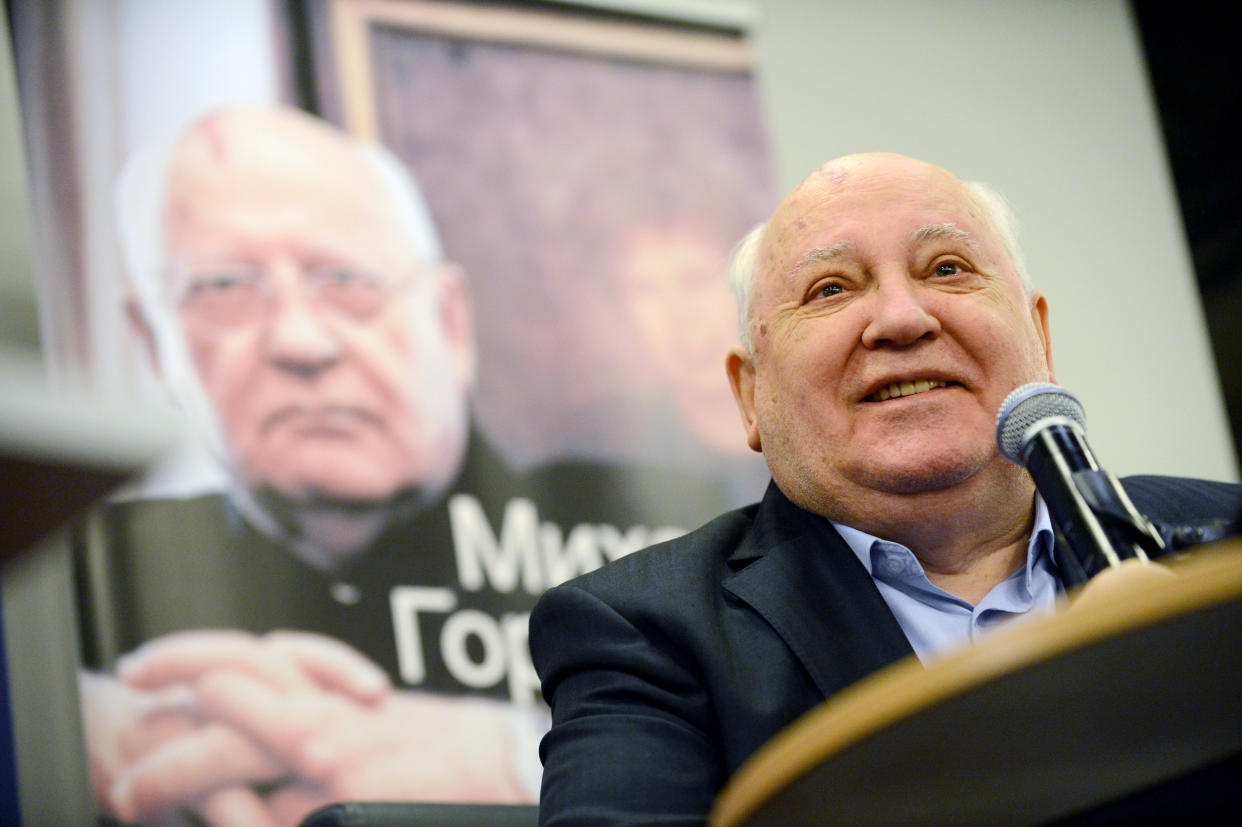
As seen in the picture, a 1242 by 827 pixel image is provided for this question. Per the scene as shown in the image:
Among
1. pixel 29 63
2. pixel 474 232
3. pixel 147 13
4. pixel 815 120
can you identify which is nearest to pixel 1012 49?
pixel 815 120

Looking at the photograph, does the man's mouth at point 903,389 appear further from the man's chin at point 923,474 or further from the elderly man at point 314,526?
the elderly man at point 314,526

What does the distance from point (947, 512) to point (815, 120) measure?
2359mm

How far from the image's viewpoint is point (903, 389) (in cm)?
173

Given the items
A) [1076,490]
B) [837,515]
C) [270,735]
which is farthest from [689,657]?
[270,735]

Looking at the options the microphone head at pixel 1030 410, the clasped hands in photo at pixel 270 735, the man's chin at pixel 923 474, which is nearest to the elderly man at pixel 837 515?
the man's chin at pixel 923 474

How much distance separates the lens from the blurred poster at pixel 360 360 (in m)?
2.61

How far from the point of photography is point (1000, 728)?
0.81 m

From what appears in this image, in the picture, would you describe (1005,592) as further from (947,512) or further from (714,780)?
(714,780)

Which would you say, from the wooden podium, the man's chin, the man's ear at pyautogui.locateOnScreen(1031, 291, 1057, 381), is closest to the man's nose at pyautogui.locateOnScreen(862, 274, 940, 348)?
the man's chin

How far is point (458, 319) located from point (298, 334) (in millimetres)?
385

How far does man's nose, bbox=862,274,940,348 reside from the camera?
1719 mm

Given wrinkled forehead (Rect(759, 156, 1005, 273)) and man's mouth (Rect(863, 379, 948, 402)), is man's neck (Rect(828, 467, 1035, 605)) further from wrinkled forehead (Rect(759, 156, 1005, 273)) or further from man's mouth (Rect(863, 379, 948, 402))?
wrinkled forehead (Rect(759, 156, 1005, 273))

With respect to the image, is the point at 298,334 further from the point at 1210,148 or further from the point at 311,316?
the point at 1210,148

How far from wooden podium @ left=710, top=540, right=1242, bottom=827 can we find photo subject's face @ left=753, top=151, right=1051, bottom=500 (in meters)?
0.74
